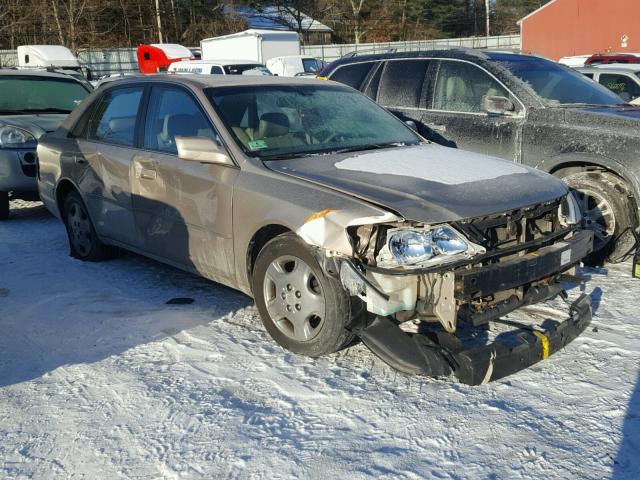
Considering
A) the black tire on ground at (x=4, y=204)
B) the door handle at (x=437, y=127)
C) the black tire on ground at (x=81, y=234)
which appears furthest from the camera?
the black tire on ground at (x=4, y=204)

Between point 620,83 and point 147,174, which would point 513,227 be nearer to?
point 147,174

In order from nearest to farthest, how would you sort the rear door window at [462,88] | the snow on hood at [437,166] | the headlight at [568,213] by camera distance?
the snow on hood at [437,166] < the headlight at [568,213] < the rear door window at [462,88]

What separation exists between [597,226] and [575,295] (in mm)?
970

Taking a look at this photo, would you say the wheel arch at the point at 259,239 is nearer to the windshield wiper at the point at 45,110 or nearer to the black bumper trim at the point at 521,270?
the black bumper trim at the point at 521,270

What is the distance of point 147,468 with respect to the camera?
3.01 m

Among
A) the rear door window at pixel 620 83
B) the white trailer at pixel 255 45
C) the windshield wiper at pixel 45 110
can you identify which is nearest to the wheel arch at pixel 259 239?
the windshield wiper at pixel 45 110

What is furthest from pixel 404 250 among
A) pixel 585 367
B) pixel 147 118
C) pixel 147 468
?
pixel 147 118

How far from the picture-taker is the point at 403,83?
7152 mm

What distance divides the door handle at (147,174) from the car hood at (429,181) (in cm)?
112

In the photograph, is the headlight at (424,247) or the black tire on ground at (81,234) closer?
the headlight at (424,247)

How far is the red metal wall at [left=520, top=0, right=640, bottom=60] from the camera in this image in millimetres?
34844

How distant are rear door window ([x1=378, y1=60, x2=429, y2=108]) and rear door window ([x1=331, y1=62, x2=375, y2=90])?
262mm

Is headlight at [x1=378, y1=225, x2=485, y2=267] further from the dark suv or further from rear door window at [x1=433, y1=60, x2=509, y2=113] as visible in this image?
rear door window at [x1=433, y1=60, x2=509, y2=113]

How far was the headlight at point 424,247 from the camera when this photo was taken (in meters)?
3.52
